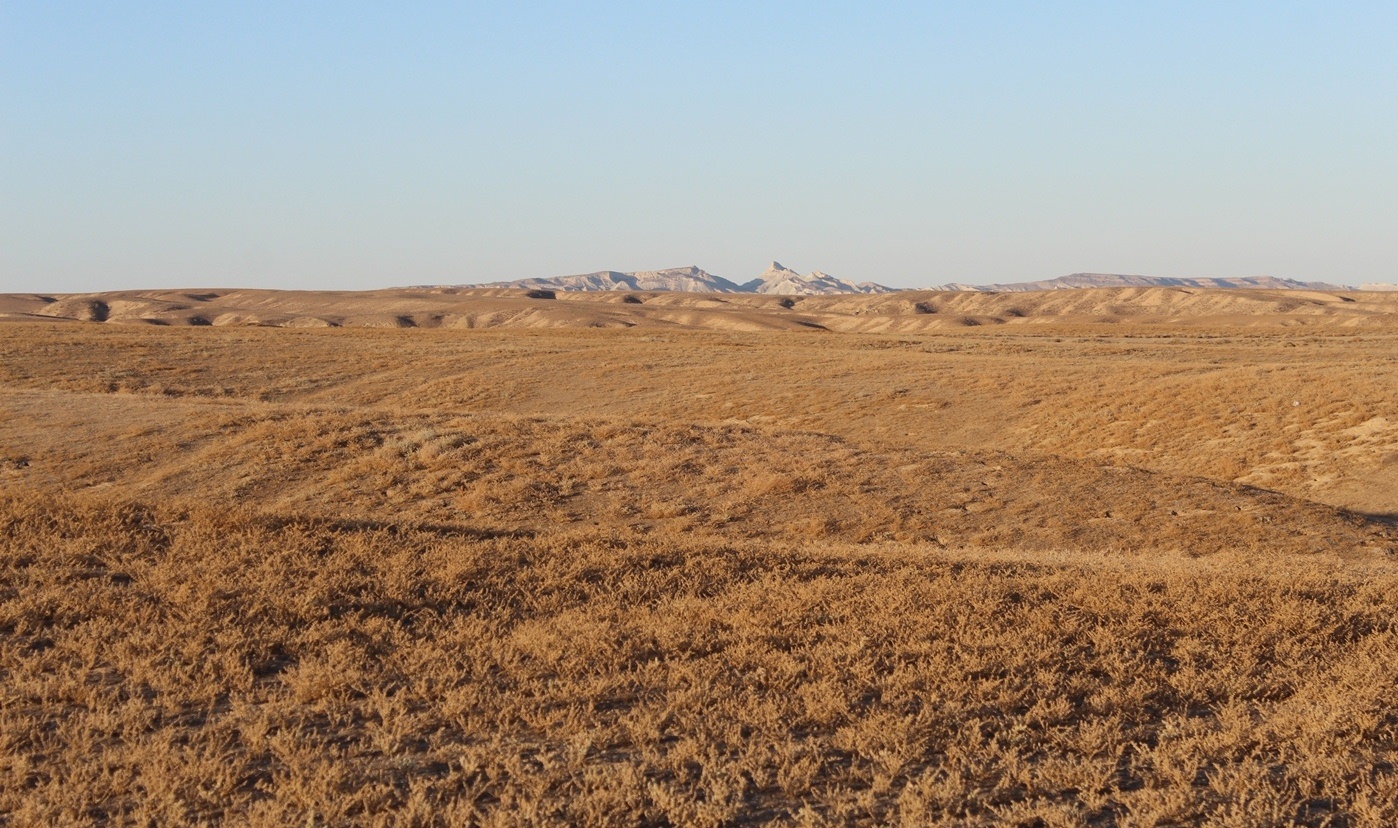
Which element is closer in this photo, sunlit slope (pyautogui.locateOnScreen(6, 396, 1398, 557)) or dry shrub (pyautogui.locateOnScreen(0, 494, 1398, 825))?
dry shrub (pyautogui.locateOnScreen(0, 494, 1398, 825))

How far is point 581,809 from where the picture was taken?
523 centimetres

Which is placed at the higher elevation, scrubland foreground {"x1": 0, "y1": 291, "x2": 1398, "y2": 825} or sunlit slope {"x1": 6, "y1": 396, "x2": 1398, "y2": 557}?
scrubland foreground {"x1": 0, "y1": 291, "x2": 1398, "y2": 825}

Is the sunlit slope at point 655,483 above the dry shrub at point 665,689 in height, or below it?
below

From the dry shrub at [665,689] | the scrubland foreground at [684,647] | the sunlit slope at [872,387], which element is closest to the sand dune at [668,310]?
the sunlit slope at [872,387]

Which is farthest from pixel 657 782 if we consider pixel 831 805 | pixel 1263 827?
pixel 1263 827

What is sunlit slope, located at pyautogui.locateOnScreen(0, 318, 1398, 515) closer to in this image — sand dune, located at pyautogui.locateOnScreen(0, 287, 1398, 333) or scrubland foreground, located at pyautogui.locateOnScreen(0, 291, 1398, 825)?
scrubland foreground, located at pyautogui.locateOnScreen(0, 291, 1398, 825)

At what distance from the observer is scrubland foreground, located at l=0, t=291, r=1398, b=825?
546cm

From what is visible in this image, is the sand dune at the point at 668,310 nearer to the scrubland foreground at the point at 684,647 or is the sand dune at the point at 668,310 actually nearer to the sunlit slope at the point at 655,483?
the sunlit slope at the point at 655,483

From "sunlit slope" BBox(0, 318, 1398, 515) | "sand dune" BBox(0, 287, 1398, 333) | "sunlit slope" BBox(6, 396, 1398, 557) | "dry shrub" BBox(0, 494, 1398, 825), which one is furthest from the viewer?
"sand dune" BBox(0, 287, 1398, 333)

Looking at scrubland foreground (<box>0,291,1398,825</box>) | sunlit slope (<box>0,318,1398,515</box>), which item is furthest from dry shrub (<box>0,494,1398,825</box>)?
sunlit slope (<box>0,318,1398,515</box>)

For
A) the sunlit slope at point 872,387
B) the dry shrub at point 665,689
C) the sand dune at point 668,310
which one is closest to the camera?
the dry shrub at point 665,689

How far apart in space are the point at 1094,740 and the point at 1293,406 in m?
25.0

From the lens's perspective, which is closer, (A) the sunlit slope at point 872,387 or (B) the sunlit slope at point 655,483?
(B) the sunlit slope at point 655,483

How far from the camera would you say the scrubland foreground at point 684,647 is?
17.9ft
